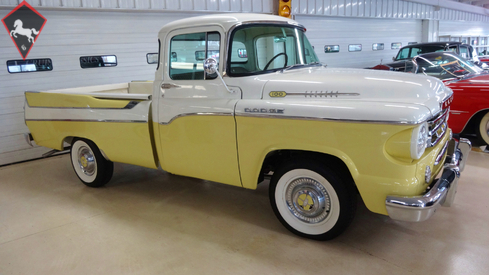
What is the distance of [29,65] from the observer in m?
6.42

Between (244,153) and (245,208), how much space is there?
37.7 inches

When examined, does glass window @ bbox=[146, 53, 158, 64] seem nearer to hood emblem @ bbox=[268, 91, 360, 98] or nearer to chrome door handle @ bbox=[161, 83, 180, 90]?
chrome door handle @ bbox=[161, 83, 180, 90]

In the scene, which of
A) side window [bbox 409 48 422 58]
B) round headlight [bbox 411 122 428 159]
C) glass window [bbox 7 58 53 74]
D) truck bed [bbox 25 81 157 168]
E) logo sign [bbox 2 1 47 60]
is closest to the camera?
round headlight [bbox 411 122 428 159]

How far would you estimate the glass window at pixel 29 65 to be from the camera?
6.26 meters

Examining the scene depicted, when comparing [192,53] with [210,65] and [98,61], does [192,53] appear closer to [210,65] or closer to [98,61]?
[210,65]

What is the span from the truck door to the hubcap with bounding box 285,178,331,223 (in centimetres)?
56

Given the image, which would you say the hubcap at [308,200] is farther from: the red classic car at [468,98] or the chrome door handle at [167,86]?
the red classic car at [468,98]

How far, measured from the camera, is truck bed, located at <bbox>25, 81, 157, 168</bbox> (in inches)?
157

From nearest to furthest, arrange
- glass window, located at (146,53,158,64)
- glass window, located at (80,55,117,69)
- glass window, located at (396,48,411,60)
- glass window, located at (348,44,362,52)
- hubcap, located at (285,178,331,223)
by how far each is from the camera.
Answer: hubcap, located at (285,178,331,223)
glass window, located at (80,55,117,69)
glass window, located at (146,53,158,64)
glass window, located at (396,48,411,60)
glass window, located at (348,44,362,52)

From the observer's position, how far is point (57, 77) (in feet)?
22.1

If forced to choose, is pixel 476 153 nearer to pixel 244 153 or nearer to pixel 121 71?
pixel 244 153

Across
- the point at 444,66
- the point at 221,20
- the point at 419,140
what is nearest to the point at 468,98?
the point at 444,66

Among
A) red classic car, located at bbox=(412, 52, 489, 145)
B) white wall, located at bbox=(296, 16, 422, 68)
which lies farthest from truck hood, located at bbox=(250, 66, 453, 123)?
white wall, located at bbox=(296, 16, 422, 68)

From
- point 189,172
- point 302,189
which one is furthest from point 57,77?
point 302,189
